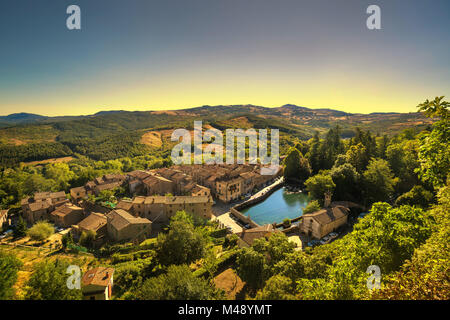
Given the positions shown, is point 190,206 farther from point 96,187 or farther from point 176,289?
point 96,187

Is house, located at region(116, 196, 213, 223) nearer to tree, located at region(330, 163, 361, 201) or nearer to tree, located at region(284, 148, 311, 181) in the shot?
tree, located at region(330, 163, 361, 201)

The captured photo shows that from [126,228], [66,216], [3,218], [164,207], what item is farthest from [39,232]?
[164,207]

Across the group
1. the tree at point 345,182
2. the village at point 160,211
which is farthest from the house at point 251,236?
the tree at point 345,182

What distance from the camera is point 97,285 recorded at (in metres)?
13.2

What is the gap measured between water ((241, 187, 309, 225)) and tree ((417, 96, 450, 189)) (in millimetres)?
23743

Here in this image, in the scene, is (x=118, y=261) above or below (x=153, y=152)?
below

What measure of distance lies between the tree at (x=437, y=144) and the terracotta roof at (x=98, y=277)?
1734 cm

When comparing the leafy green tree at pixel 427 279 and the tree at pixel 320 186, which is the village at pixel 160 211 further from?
the leafy green tree at pixel 427 279

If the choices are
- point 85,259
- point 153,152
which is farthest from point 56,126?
point 85,259

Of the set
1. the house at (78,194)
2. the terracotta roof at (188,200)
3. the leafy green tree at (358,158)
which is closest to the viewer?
the terracotta roof at (188,200)

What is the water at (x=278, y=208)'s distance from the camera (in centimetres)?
2905
